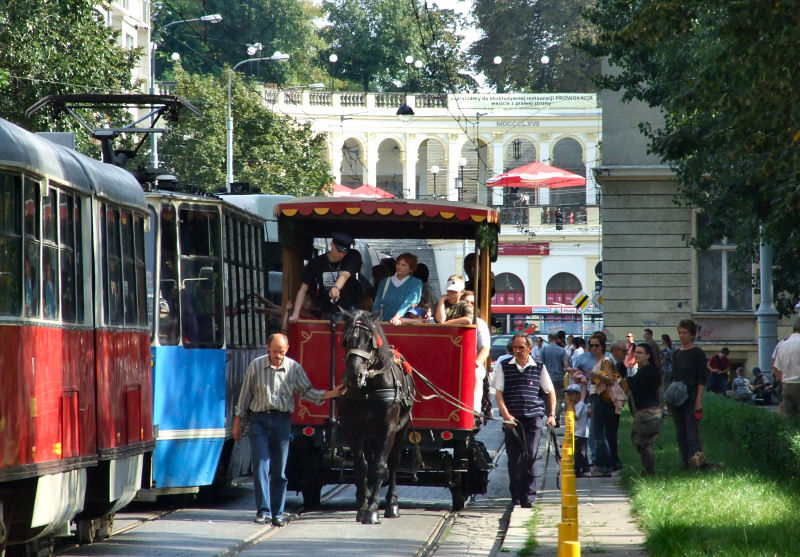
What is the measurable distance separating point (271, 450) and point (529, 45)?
63692mm

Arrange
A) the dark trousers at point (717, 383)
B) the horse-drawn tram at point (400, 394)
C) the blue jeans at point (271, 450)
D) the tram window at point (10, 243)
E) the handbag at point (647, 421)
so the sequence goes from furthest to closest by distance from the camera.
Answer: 1. the dark trousers at point (717, 383)
2. the handbag at point (647, 421)
3. the horse-drawn tram at point (400, 394)
4. the blue jeans at point (271, 450)
5. the tram window at point (10, 243)

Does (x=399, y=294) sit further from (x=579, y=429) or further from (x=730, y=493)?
(x=579, y=429)

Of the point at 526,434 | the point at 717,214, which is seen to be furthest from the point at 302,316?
the point at 717,214

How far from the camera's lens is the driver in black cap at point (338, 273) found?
1373cm

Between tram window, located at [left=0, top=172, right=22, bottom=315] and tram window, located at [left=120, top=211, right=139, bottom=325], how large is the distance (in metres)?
2.57

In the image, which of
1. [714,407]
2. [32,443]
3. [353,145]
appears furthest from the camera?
[353,145]

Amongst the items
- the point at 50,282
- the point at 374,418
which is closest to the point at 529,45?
the point at 374,418

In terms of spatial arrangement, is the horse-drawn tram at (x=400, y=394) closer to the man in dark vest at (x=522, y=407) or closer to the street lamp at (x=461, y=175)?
the man in dark vest at (x=522, y=407)

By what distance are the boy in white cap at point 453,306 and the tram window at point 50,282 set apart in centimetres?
497

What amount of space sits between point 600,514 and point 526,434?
1417mm

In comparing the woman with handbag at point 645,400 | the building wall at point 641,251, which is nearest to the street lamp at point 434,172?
the building wall at point 641,251

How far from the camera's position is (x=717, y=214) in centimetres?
2541

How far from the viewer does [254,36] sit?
81.1 meters

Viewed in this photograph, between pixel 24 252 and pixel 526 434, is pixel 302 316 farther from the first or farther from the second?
pixel 24 252
